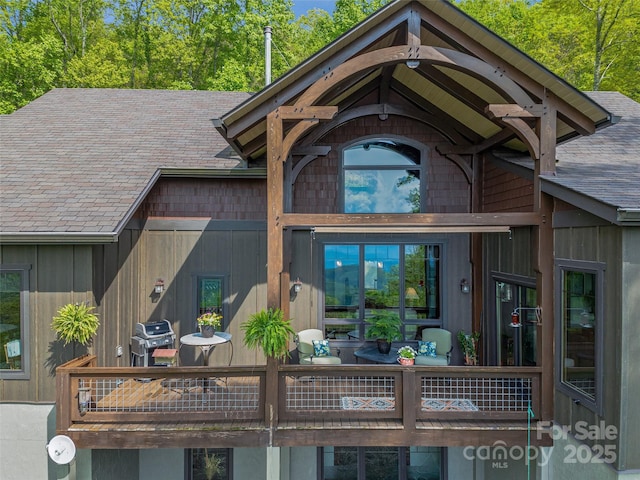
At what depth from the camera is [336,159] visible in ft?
28.3

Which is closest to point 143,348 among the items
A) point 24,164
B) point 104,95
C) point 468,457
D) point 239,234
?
point 239,234

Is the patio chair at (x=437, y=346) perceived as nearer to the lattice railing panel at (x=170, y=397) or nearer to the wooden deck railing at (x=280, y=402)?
the wooden deck railing at (x=280, y=402)

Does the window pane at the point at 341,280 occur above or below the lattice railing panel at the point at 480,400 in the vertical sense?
above

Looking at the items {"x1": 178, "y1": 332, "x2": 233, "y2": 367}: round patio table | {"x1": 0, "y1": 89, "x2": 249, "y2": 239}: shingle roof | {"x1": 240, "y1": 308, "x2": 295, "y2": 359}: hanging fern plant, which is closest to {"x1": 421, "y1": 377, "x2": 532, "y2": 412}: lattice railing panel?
{"x1": 240, "y1": 308, "x2": 295, "y2": 359}: hanging fern plant

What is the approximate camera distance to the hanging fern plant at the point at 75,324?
240 inches

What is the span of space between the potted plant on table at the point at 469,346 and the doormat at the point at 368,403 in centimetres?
246

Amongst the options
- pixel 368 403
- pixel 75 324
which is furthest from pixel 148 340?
pixel 368 403

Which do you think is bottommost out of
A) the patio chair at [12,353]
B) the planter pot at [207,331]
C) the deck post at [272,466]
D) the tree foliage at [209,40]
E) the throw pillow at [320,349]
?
the deck post at [272,466]

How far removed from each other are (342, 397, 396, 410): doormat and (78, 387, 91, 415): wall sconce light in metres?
3.33

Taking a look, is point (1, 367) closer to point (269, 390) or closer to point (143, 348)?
point (143, 348)

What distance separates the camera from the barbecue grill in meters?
7.44

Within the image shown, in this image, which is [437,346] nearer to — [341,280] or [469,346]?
[469,346]

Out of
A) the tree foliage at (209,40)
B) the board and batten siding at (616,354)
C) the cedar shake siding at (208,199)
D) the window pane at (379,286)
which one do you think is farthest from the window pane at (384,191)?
the tree foliage at (209,40)

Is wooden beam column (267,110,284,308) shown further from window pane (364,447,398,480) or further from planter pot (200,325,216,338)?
window pane (364,447,398,480)
